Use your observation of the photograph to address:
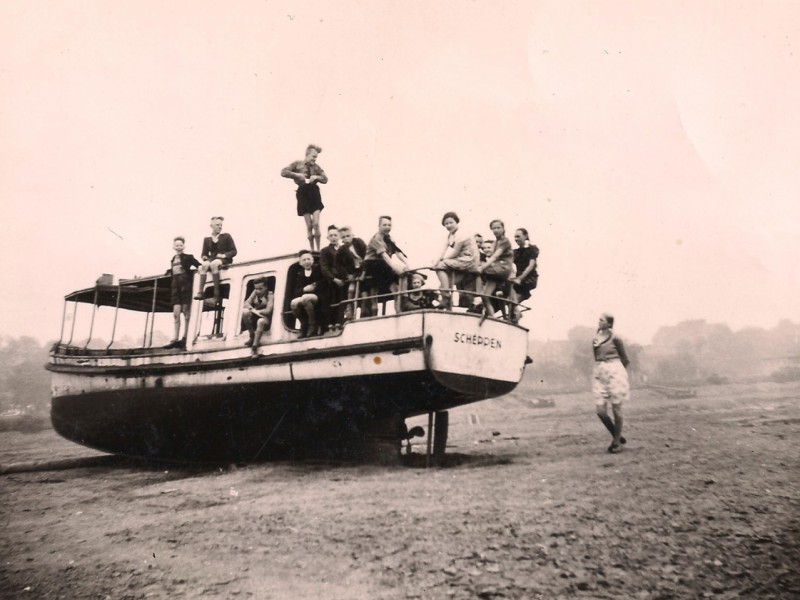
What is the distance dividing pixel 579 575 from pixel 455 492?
2.68 m

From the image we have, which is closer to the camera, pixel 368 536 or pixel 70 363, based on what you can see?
pixel 368 536

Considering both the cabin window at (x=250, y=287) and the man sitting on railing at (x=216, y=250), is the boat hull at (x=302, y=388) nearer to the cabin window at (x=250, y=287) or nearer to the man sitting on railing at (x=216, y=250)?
the cabin window at (x=250, y=287)

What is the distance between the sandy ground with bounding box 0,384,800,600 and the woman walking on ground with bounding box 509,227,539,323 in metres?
2.39

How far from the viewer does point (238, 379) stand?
9.56 m

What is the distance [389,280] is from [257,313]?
7.72 feet

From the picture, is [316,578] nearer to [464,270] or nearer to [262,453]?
[464,270]

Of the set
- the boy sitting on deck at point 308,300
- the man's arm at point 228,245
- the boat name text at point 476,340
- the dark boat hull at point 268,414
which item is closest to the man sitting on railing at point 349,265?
the boy sitting on deck at point 308,300

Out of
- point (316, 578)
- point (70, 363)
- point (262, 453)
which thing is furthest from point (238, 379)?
point (316, 578)

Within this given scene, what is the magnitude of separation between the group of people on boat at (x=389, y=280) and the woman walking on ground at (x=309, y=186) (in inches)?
52.1

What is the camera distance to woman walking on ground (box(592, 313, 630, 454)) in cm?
803

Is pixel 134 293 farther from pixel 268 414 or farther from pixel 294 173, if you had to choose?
pixel 268 414

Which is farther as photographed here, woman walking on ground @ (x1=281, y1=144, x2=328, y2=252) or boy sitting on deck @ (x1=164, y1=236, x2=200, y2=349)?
boy sitting on deck @ (x1=164, y1=236, x2=200, y2=349)

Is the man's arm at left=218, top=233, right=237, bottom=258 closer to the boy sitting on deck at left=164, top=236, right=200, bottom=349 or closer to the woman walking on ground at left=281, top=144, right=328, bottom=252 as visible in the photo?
the boy sitting on deck at left=164, top=236, right=200, bottom=349

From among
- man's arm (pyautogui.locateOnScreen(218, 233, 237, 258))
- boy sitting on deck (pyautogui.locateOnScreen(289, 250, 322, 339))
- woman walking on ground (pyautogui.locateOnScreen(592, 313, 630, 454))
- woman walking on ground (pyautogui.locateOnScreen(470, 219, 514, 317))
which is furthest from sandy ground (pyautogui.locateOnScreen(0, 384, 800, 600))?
man's arm (pyautogui.locateOnScreen(218, 233, 237, 258))
